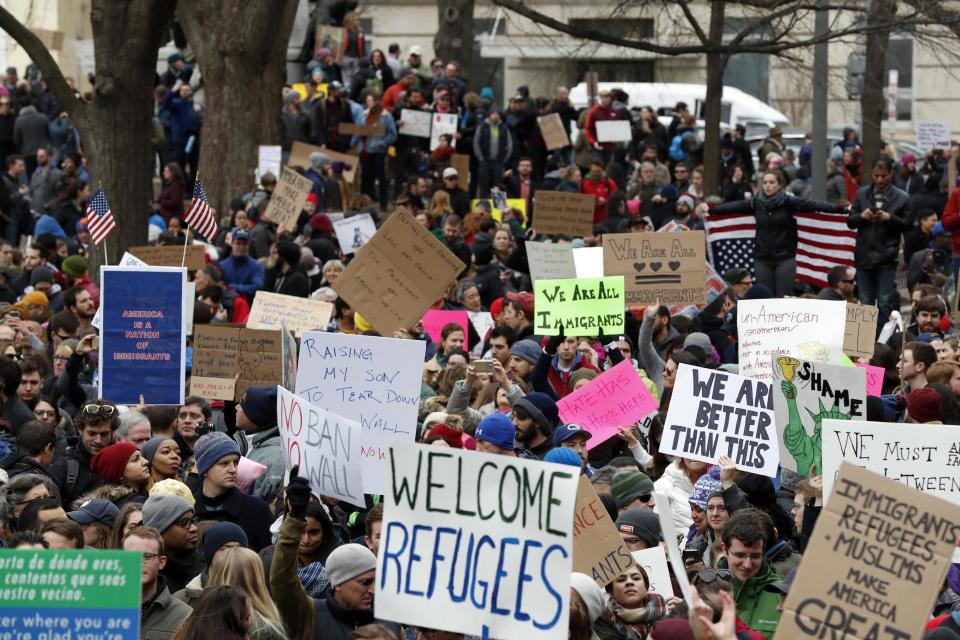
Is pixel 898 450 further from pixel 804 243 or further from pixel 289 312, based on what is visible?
pixel 804 243

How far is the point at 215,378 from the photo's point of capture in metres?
11.5

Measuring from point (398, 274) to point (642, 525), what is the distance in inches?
174

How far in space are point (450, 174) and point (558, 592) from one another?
50.2 ft

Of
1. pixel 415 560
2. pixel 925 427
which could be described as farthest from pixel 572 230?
pixel 415 560

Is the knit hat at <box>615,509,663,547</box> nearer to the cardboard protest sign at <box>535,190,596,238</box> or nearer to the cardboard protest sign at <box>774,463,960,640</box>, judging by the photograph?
the cardboard protest sign at <box>774,463,960,640</box>

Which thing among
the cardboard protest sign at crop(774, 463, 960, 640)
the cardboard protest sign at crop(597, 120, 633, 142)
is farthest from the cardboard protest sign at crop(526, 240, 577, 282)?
the cardboard protest sign at crop(597, 120, 633, 142)

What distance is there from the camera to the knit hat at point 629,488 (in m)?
8.37

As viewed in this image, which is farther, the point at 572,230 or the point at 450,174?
the point at 450,174

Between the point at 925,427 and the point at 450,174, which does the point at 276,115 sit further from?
the point at 925,427

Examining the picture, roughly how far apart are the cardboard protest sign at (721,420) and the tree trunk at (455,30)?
20906 mm

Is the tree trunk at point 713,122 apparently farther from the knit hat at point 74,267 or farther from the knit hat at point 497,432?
the knit hat at point 497,432

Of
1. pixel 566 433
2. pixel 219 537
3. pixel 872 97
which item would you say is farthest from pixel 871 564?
pixel 872 97

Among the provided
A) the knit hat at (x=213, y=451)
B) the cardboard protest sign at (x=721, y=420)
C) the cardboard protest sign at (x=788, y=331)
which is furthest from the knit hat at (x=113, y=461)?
the cardboard protest sign at (x=788, y=331)

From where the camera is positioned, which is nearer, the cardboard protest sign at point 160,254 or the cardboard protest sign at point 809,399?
the cardboard protest sign at point 809,399
